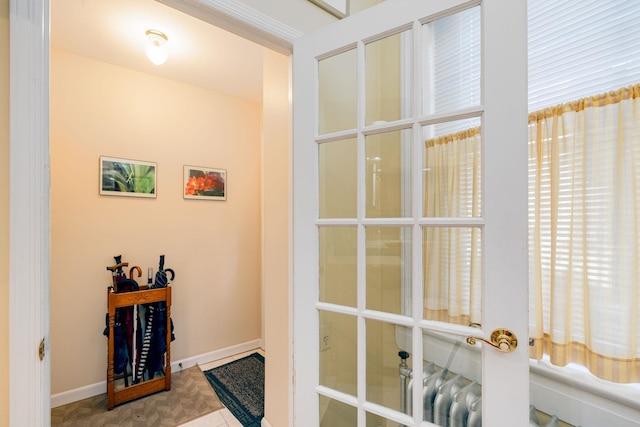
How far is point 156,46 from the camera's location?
198 cm

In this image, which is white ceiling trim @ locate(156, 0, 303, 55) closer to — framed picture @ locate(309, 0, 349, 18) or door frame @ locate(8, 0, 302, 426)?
framed picture @ locate(309, 0, 349, 18)

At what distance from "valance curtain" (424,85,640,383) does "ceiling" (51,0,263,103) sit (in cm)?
186

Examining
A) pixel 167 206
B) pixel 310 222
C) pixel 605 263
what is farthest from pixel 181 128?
pixel 605 263

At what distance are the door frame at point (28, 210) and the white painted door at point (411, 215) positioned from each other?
32.2 inches

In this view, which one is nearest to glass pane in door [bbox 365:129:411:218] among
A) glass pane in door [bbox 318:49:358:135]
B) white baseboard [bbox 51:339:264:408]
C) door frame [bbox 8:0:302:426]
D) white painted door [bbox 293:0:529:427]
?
white painted door [bbox 293:0:529:427]

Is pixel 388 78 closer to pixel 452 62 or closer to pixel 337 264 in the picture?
pixel 452 62

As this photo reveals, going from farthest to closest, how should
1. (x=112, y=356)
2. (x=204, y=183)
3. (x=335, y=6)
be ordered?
(x=204, y=183), (x=112, y=356), (x=335, y=6)

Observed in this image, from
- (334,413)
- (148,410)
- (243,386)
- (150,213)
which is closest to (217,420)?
(243,386)

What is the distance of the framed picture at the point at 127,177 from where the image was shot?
7.62ft

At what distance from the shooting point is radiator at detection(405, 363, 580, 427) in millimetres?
999

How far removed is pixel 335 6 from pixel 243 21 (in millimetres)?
545

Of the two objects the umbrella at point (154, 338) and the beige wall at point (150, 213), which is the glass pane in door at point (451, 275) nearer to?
the umbrella at point (154, 338)

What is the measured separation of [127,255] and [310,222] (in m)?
2.07

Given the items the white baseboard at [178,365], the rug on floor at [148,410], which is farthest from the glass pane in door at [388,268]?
the white baseboard at [178,365]
